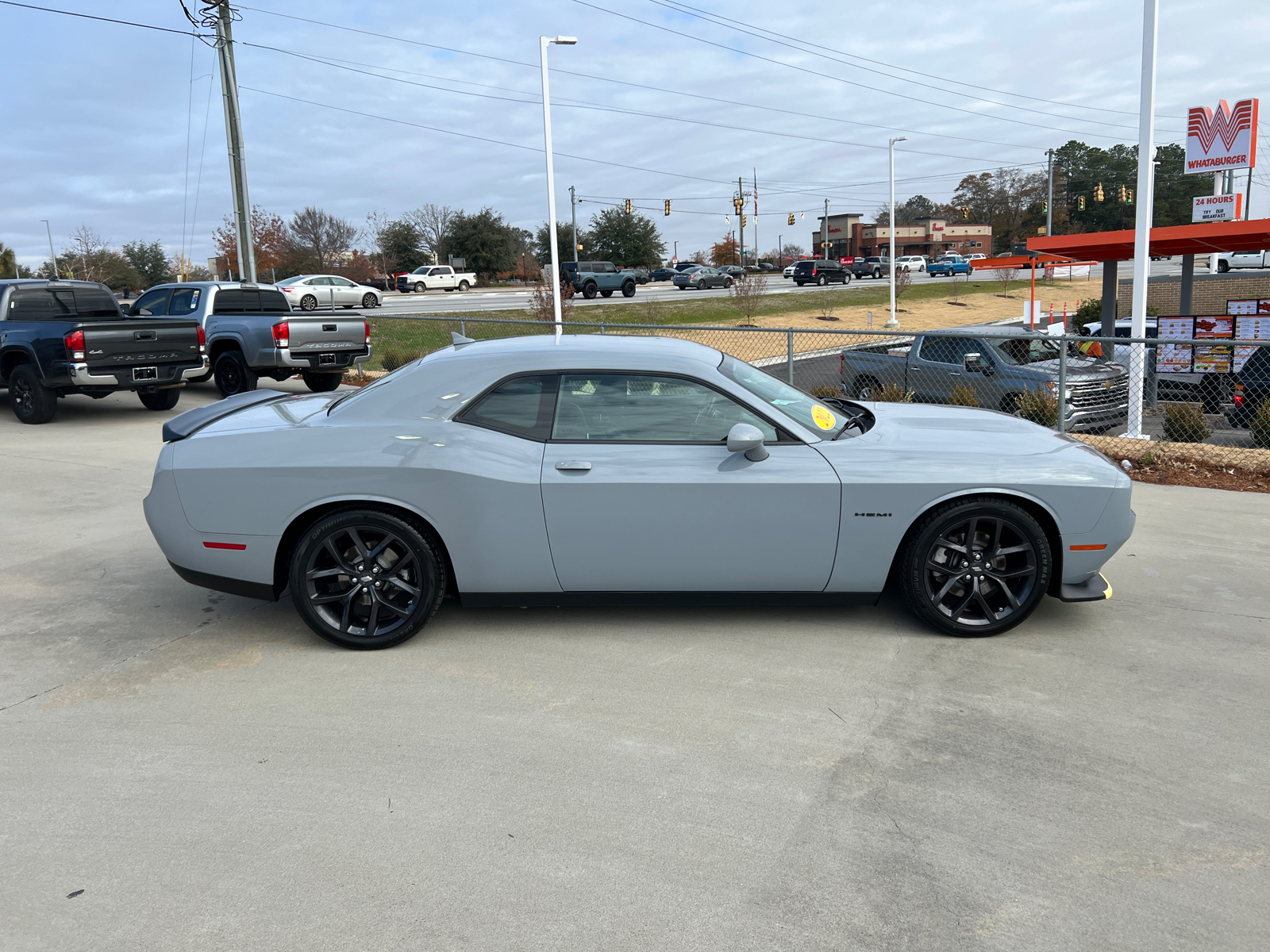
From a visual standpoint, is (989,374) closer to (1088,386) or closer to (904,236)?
(1088,386)

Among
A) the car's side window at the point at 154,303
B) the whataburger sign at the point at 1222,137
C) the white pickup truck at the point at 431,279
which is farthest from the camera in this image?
the white pickup truck at the point at 431,279

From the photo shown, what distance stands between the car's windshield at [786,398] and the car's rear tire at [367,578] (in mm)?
1859

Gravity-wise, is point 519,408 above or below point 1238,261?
below

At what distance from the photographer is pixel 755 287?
34.7m

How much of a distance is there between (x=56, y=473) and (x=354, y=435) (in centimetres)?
621

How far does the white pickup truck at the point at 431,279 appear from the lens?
54.4m

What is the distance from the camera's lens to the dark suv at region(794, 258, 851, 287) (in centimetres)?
5666

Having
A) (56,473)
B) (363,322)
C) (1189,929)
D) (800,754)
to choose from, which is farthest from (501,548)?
(363,322)

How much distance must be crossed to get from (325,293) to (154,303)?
20.6 m

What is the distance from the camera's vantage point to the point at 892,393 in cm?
1212

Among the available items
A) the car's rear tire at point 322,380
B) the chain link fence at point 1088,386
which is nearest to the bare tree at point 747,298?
the chain link fence at point 1088,386

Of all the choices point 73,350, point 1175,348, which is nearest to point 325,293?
point 73,350

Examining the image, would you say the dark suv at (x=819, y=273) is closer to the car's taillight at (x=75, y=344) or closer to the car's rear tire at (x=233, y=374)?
the car's rear tire at (x=233, y=374)

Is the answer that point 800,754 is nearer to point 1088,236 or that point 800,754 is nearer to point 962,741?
point 962,741
